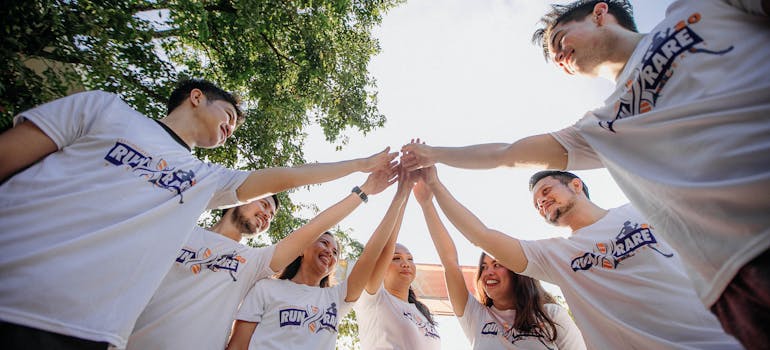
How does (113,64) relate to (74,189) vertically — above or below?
above

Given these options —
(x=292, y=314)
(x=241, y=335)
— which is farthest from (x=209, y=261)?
(x=292, y=314)

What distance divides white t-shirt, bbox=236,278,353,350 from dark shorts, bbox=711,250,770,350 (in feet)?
8.02

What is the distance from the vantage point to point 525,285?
3.35m

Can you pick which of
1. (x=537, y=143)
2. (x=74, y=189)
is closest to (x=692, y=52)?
(x=537, y=143)

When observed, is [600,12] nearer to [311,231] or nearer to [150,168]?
[311,231]

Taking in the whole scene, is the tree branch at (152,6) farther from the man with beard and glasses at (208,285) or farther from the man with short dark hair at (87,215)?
the man with short dark hair at (87,215)

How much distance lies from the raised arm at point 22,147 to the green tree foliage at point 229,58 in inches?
90.2

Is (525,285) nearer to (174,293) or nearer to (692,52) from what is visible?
(692,52)

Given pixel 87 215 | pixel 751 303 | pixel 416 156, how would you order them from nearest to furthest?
pixel 751 303, pixel 87 215, pixel 416 156

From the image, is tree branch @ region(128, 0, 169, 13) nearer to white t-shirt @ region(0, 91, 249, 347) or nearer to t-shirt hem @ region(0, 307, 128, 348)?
white t-shirt @ region(0, 91, 249, 347)

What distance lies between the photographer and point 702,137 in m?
1.10

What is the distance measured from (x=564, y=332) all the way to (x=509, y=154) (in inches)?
79.2

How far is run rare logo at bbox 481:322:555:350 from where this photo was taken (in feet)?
9.29

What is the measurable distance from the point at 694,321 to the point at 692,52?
5.06 feet
